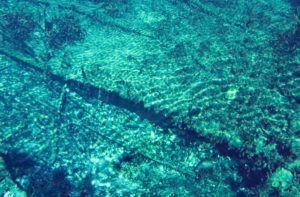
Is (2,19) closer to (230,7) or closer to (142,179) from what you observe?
(142,179)

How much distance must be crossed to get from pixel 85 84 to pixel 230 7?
585 cm

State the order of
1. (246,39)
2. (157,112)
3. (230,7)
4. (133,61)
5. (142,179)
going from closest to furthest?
(142,179)
(157,112)
(133,61)
(246,39)
(230,7)

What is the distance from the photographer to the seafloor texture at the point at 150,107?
3961mm

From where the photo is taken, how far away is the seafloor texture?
396cm

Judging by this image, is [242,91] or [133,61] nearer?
[242,91]

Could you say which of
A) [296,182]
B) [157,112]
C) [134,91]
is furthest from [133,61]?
[296,182]

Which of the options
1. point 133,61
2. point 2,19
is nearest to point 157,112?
point 133,61

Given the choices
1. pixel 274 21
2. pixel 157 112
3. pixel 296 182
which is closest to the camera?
pixel 296 182

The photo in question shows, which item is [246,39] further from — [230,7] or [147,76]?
[147,76]

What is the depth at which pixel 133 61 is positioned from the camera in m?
5.68

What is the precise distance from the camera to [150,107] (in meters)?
4.62

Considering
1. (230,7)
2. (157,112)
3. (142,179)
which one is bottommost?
(142,179)

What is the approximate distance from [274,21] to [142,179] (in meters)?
6.45

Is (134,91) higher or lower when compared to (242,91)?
lower
